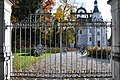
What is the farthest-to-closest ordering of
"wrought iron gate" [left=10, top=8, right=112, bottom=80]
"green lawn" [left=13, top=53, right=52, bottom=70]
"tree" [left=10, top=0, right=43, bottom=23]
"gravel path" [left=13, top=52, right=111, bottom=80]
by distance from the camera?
1. "tree" [left=10, top=0, right=43, bottom=23]
2. "green lawn" [left=13, top=53, right=52, bottom=70]
3. "gravel path" [left=13, top=52, right=111, bottom=80]
4. "wrought iron gate" [left=10, top=8, right=112, bottom=80]

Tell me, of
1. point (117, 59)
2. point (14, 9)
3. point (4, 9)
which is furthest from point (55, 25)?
point (14, 9)

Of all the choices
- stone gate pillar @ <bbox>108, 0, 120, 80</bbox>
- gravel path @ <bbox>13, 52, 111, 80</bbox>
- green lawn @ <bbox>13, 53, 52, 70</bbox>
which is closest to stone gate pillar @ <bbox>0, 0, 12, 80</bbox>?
gravel path @ <bbox>13, 52, 111, 80</bbox>

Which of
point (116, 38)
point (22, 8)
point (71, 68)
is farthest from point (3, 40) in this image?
point (22, 8)

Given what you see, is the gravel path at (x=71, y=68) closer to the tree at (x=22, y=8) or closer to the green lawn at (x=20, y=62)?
the green lawn at (x=20, y=62)

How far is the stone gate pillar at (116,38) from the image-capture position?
7074 millimetres

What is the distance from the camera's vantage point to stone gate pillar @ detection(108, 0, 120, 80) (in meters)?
7.07

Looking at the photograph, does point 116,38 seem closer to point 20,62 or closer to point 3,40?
point 3,40

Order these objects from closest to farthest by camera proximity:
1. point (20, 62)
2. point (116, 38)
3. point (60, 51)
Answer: point (116, 38)
point (60, 51)
point (20, 62)

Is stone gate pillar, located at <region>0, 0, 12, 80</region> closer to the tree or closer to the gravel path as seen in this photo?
the gravel path

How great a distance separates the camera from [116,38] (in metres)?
7.29

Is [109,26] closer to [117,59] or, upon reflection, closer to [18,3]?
[117,59]

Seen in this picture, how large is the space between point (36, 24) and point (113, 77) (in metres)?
3.06

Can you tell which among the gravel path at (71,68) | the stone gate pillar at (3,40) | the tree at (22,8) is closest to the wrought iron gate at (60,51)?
the gravel path at (71,68)

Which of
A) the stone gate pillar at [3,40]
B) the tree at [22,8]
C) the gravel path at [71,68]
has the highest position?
the tree at [22,8]
